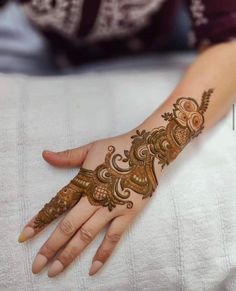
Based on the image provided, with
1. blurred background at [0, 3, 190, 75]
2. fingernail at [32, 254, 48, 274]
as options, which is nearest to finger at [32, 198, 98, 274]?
fingernail at [32, 254, 48, 274]

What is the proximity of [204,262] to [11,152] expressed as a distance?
292mm

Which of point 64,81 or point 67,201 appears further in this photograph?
point 64,81

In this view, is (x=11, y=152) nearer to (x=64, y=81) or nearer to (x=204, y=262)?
(x=64, y=81)

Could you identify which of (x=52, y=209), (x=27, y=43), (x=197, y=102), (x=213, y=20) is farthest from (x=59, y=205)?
(x=27, y=43)

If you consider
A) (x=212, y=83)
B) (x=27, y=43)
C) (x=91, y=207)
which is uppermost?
(x=212, y=83)

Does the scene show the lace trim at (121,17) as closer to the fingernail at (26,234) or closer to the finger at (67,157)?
the finger at (67,157)

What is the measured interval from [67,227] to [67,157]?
0.09 m

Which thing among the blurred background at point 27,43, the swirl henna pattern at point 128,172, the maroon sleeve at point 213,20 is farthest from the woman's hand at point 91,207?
the blurred background at point 27,43

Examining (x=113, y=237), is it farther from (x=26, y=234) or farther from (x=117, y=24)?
(x=117, y=24)

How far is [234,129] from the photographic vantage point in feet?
2.31

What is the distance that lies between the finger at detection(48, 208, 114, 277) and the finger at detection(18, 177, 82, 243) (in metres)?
0.03

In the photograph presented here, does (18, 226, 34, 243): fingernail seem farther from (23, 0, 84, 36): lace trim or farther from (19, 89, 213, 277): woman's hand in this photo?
(23, 0, 84, 36): lace trim

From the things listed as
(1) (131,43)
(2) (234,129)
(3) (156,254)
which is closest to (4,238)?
(3) (156,254)

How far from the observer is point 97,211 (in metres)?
0.61
